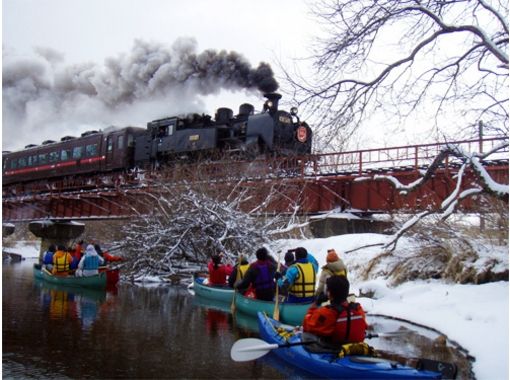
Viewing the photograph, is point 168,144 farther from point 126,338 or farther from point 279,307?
point 126,338

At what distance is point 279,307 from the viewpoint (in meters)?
10.7

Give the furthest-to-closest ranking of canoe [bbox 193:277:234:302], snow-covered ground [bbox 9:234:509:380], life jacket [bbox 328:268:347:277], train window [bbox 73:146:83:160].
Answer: train window [bbox 73:146:83:160] → canoe [bbox 193:277:234:302] → life jacket [bbox 328:268:347:277] → snow-covered ground [bbox 9:234:509:380]

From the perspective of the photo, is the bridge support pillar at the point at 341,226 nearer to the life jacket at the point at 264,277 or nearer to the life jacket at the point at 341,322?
the life jacket at the point at 264,277

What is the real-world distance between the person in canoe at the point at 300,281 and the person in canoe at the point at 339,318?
3.41 metres

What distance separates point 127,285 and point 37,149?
20.8m

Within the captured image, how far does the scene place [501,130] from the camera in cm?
882

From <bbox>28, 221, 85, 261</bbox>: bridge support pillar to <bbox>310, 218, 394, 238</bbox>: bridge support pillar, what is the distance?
1519 cm

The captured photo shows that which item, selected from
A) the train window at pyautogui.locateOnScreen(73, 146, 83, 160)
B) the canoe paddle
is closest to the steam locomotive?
the train window at pyautogui.locateOnScreen(73, 146, 83, 160)

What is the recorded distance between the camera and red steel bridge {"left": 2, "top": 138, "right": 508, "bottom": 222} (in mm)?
16375

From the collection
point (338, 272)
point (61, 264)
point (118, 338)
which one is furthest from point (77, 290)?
point (338, 272)

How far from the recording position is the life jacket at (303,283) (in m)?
10.7

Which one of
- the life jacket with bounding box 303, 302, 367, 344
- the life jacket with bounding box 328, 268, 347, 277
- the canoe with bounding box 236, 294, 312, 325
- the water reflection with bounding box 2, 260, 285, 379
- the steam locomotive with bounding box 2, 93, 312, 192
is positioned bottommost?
the water reflection with bounding box 2, 260, 285, 379

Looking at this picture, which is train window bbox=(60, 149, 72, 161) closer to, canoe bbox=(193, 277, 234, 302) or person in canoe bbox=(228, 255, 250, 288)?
canoe bbox=(193, 277, 234, 302)

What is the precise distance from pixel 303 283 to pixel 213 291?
198 inches
